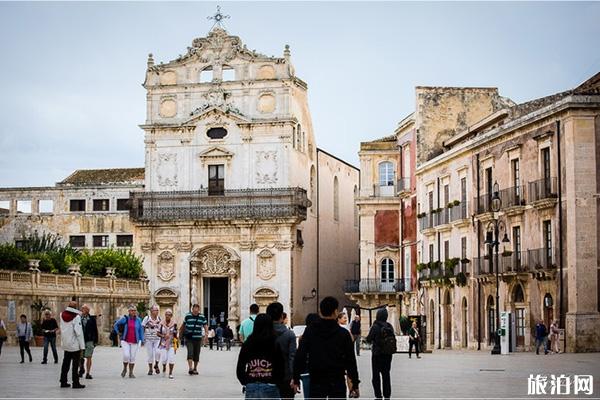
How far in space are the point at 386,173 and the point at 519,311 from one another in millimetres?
21243

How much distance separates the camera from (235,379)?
25.8 meters

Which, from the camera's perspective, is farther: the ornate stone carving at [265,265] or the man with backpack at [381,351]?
the ornate stone carving at [265,265]

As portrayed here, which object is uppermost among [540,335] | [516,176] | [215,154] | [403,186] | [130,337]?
[215,154]

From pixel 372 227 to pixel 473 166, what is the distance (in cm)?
1483

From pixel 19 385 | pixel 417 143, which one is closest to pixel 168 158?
pixel 417 143

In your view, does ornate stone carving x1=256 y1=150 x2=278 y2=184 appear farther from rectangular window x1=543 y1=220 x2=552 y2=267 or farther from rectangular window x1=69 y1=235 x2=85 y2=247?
rectangular window x1=543 y1=220 x2=552 y2=267

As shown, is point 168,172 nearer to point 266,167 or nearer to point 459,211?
point 266,167

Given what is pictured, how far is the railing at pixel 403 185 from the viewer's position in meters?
62.7

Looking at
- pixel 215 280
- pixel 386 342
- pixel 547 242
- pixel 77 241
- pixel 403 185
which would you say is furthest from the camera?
pixel 77 241

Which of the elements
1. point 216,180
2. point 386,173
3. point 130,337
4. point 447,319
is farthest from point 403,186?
point 130,337

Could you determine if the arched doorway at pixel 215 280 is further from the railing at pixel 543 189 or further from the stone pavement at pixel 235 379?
the stone pavement at pixel 235 379

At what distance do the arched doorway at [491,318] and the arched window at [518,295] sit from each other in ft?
7.82

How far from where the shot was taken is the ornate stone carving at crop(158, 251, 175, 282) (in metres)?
70.4

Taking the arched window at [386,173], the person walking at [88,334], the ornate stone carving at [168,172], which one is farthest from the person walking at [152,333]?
the ornate stone carving at [168,172]
